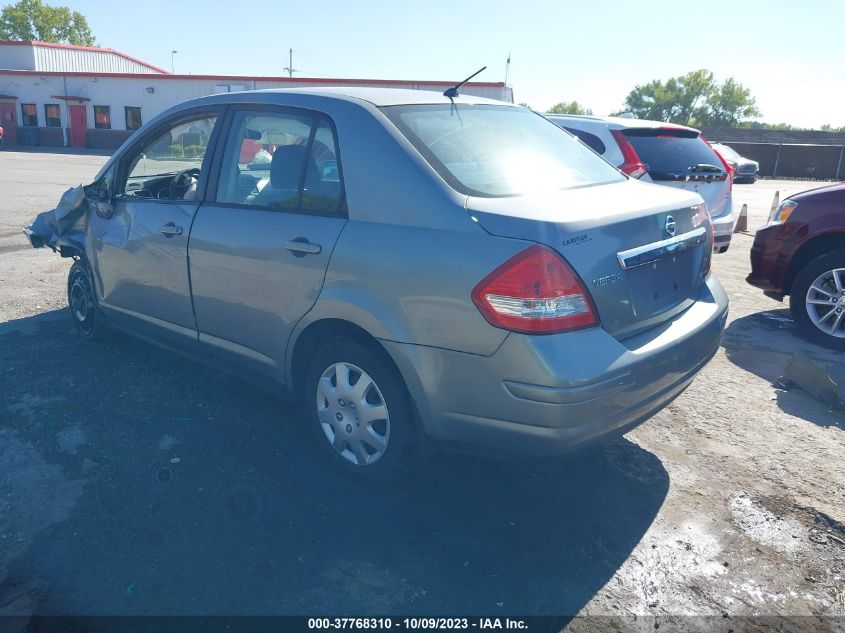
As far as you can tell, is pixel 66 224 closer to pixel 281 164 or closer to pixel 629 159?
pixel 281 164

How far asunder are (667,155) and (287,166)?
4969 mm

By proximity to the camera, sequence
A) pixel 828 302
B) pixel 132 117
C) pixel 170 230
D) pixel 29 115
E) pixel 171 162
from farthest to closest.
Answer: pixel 29 115 → pixel 132 117 → pixel 828 302 → pixel 171 162 → pixel 170 230

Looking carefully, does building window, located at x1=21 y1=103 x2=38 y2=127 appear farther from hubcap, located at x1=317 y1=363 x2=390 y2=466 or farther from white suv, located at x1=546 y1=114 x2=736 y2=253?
hubcap, located at x1=317 y1=363 x2=390 y2=466

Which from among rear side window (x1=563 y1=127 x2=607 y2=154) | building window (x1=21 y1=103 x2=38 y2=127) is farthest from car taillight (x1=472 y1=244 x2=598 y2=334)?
building window (x1=21 y1=103 x2=38 y2=127)

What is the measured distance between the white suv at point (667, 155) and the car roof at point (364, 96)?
3208mm

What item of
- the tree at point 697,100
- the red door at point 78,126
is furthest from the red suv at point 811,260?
the tree at point 697,100

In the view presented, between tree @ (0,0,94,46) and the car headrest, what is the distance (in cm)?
10206

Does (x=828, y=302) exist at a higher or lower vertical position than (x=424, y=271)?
lower

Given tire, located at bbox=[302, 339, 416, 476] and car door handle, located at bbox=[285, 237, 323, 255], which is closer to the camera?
tire, located at bbox=[302, 339, 416, 476]

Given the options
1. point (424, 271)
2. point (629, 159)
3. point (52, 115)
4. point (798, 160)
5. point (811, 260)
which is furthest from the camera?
point (52, 115)

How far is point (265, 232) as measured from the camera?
11.6 feet

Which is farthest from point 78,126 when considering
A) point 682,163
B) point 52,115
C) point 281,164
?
point 281,164

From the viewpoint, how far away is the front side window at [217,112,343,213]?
338 cm

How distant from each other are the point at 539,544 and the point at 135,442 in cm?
230
